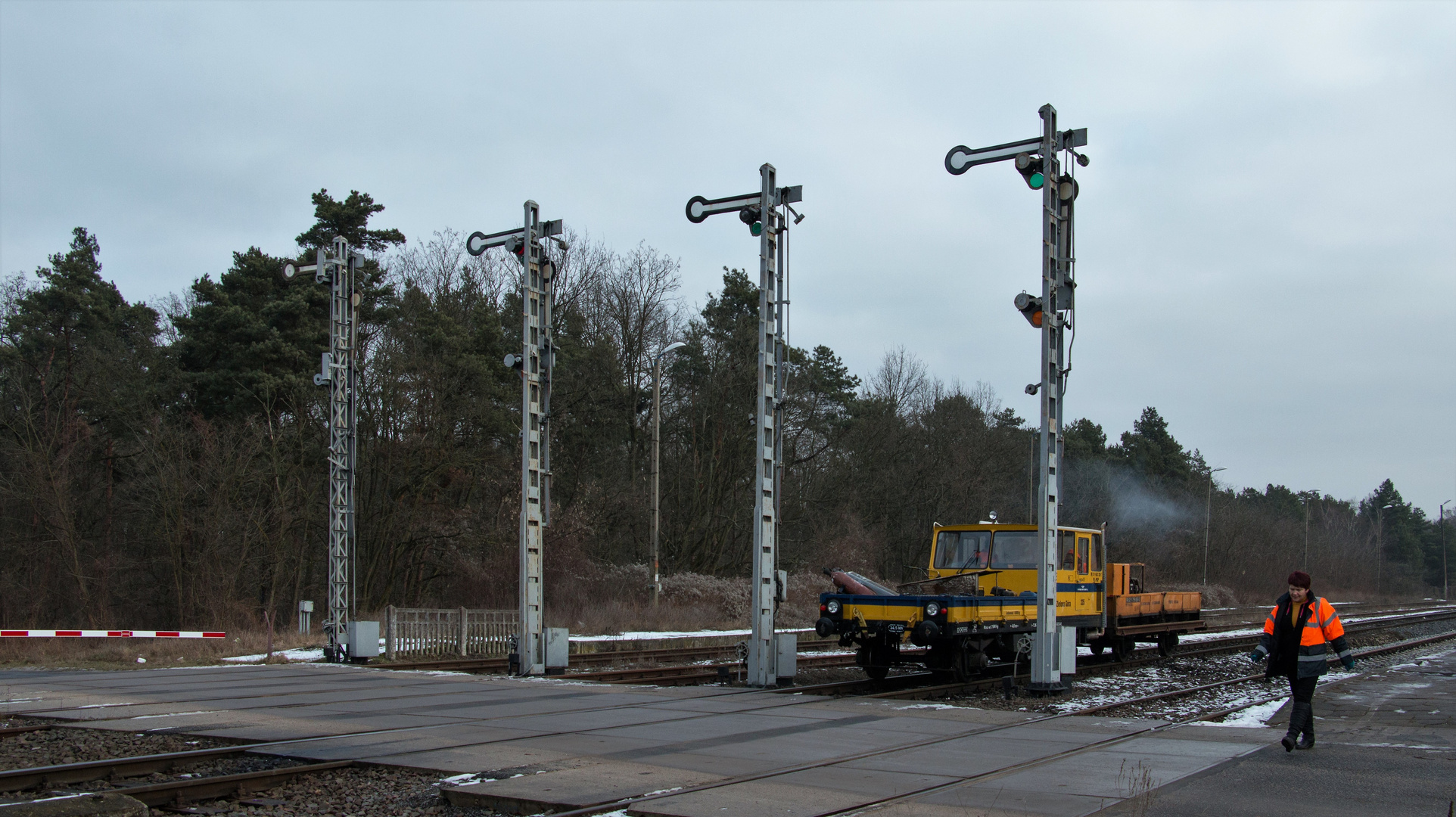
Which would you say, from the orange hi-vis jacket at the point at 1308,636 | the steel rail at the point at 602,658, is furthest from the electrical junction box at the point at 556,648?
the orange hi-vis jacket at the point at 1308,636

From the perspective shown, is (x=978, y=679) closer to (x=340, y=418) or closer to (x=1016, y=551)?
(x=1016, y=551)

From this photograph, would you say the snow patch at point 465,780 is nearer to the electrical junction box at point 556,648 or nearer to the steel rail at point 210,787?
the steel rail at point 210,787

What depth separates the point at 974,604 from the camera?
50.8 ft

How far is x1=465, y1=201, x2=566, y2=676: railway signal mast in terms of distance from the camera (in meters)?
17.6

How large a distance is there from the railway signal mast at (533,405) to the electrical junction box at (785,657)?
14.0ft

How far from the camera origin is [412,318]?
35.8 meters

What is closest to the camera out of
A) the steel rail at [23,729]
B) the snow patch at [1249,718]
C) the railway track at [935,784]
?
the railway track at [935,784]

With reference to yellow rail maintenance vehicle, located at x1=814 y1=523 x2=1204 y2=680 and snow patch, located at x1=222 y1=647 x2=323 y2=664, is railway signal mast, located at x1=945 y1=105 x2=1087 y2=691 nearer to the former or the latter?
yellow rail maintenance vehicle, located at x1=814 y1=523 x2=1204 y2=680

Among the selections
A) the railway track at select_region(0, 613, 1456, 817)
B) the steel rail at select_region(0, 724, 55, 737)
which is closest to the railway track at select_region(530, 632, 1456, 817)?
the railway track at select_region(0, 613, 1456, 817)

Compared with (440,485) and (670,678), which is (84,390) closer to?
(440,485)

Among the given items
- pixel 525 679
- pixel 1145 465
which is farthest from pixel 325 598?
pixel 1145 465

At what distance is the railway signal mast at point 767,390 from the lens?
51.5 ft

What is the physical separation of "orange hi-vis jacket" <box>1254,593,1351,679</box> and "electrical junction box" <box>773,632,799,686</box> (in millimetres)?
7216

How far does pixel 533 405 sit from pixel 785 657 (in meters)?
6.16
